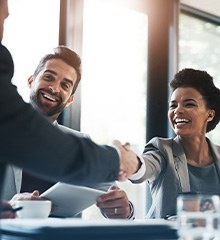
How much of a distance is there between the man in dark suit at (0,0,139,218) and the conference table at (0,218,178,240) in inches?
4.8

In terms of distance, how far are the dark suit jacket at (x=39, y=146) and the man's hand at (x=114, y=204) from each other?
88cm

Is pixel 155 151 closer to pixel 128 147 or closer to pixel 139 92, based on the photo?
pixel 128 147

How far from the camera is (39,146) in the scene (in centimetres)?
98

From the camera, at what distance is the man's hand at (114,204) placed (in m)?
1.92

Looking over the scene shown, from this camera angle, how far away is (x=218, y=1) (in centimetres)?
360

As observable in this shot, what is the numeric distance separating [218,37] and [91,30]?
138 cm

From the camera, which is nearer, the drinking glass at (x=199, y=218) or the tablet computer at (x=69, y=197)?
the drinking glass at (x=199, y=218)

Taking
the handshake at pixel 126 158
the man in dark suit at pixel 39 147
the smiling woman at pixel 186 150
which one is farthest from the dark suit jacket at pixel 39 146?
the smiling woman at pixel 186 150

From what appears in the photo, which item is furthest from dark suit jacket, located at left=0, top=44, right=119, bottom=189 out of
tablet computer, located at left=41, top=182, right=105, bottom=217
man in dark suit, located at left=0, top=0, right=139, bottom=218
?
tablet computer, located at left=41, top=182, right=105, bottom=217

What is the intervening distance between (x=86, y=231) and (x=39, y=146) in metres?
0.21

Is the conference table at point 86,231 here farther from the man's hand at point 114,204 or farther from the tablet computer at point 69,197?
the man's hand at point 114,204

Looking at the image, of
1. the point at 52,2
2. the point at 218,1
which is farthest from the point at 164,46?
the point at 52,2

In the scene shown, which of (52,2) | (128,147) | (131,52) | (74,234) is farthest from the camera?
(131,52)

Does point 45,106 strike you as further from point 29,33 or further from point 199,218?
point 199,218
